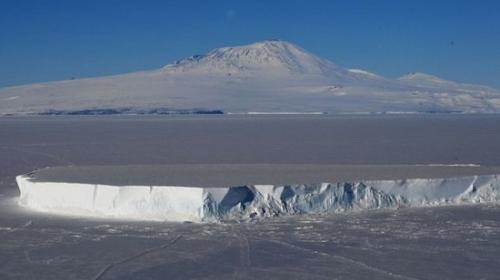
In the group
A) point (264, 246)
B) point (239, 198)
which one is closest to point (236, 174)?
point (239, 198)

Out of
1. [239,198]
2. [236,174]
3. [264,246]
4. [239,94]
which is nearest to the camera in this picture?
[264,246]

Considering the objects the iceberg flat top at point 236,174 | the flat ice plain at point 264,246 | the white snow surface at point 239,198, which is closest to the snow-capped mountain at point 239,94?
the iceberg flat top at point 236,174

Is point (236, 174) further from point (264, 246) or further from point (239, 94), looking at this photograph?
point (239, 94)

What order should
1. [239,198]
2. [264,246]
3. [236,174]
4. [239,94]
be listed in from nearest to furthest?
[264,246] → [239,198] → [236,174] → [239,94]

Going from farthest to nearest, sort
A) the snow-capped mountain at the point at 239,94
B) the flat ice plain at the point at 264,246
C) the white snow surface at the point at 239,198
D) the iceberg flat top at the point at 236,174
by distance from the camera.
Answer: the snow-capped mountain at the point at 239,94 → the iceberg flat top at the point at 236,174 → the white snow surface at the point at 239,198 → the flat ice plain at the point at 264,246

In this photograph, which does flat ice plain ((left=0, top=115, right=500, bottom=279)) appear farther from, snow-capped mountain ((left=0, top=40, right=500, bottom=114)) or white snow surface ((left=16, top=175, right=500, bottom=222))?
snow-capped mountain ((left=0, top=40, right=500, bottom=114))

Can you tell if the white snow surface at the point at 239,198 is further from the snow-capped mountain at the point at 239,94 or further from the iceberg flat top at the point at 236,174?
the snow-capped mountain at the point at 239,94
